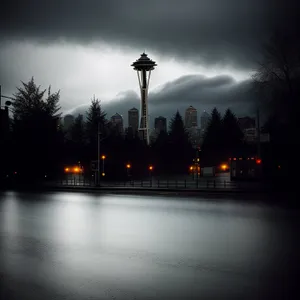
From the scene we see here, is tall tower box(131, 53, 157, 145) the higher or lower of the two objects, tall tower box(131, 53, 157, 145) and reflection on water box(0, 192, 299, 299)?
the higher

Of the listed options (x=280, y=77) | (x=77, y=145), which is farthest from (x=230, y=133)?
(x=280, y=77)

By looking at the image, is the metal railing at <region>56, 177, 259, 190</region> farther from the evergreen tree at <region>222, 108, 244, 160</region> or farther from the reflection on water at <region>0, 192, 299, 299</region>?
the evergreen tree at <region>222, 108, 244, 160</region>

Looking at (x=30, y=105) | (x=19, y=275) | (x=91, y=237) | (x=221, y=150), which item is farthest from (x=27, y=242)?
(x=221, y=150)

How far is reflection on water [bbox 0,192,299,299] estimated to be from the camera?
24.5 feet

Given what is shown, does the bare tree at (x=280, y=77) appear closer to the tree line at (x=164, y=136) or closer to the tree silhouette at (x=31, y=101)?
the tree line at (x=164, y=136)

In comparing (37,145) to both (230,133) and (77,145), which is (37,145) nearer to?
(77,145)

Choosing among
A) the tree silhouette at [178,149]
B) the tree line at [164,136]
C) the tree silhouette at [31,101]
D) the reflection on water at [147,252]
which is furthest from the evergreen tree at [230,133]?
the reflection on water at [147,252]

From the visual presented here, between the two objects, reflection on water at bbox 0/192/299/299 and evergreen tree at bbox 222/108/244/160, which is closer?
reflection on water at bbox 0/192/299/299

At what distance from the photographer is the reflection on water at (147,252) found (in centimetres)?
746

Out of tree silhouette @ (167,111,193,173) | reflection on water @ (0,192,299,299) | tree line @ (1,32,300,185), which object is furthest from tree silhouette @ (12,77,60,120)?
reflection on water @ (0,192,299,299)

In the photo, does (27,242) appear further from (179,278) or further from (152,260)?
(179,278)

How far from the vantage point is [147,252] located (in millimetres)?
10273

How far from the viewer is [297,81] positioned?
38.5 metres

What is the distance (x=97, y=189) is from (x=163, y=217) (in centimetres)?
2353
